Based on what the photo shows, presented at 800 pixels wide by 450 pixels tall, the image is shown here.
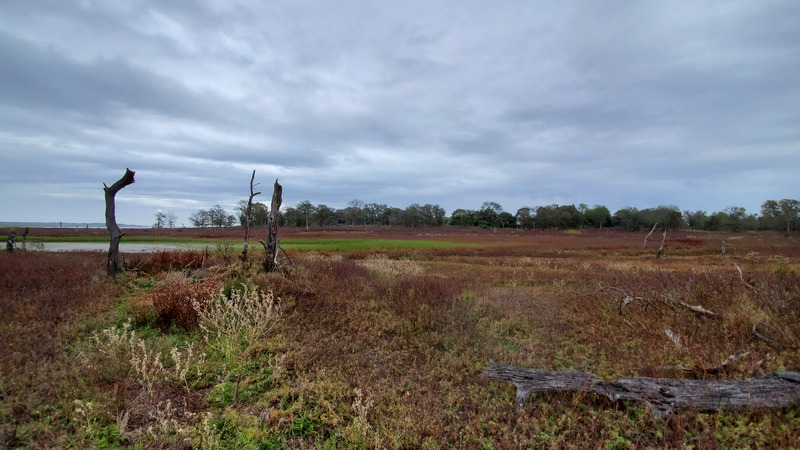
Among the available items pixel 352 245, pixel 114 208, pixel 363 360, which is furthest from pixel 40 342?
pixel 352 245

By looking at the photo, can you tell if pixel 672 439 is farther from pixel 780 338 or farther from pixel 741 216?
pixel 741 216

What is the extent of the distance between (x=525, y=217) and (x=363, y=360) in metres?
119

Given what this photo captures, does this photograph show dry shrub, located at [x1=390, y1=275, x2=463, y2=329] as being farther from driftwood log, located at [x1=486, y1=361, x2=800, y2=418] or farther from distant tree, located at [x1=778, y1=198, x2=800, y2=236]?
distant tree, located at [x1=778, y1=198, x2=800, y2=236]

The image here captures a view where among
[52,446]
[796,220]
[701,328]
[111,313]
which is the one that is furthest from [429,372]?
[796,220]

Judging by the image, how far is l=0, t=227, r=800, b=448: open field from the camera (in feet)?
13.7

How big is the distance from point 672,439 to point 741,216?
118472 mm

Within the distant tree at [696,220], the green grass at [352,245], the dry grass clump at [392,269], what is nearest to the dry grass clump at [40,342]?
the dry grass clump at [392,269]

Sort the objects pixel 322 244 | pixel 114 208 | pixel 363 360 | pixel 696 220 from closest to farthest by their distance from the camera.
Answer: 1. pixel 363 360
2. pixel 114 208
3. pixel 322 244
4. pixel 696 220

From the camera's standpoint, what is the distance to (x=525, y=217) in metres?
117

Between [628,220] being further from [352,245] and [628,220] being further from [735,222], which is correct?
[352,245]

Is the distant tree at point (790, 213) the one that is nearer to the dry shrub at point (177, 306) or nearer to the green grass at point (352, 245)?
the green grass at point (352, 245)

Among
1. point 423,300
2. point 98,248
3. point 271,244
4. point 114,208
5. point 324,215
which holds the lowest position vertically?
point 423,300

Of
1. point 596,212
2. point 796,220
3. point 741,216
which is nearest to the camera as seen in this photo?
point 796,220

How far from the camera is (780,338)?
6.17 m
